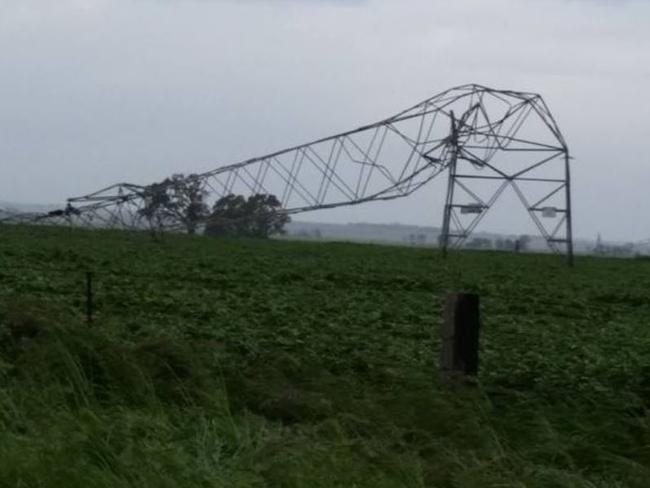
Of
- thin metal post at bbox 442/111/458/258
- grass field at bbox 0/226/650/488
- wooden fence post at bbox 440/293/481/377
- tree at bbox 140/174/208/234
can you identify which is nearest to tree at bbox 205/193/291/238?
tree at bbox 140/174/208/234

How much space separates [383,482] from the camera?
6.63m

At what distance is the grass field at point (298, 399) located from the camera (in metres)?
6.84

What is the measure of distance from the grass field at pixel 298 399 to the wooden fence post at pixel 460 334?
146 millimetres

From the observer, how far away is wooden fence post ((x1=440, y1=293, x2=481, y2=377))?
8.57 m

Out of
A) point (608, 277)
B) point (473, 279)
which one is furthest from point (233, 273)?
point (608, 277)

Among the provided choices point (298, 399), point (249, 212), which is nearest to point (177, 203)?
point (249, 212)

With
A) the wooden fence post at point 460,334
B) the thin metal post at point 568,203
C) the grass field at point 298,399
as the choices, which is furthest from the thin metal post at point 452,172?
the wooden fence post at point 460,334

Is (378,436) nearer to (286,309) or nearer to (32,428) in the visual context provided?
(32,428)

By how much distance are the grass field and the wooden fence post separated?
0.48ft

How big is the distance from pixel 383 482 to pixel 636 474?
155 centimetres

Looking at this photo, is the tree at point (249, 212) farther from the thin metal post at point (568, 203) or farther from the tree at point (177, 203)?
the thin metal post at point (568, 203)

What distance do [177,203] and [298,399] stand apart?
1551 inches

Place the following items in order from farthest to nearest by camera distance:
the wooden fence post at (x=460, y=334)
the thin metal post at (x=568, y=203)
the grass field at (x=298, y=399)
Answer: the thin metal post at (x=568, y=203)
the wooden fence post at (x=460, y=334)
the grass field at (x=298, y=399)

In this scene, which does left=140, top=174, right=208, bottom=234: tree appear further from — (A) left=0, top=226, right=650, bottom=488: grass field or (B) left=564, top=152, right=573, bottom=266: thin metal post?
(A) left=0, top=226, right=650, bottom=488: grass field
